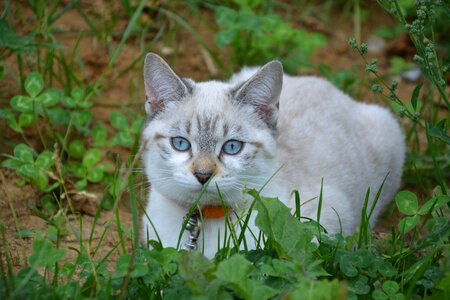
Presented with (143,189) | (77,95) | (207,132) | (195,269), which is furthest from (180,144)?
(77,95)

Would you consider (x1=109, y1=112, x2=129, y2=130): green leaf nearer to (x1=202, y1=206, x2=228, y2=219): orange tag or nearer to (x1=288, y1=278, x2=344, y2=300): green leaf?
(x1=202, y1=206, x2=228, y2=219): orange tag

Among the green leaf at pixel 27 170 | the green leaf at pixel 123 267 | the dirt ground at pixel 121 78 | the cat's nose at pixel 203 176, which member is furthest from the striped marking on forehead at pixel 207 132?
the green leaf at pixel 27 170

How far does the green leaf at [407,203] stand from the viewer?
11.2ft

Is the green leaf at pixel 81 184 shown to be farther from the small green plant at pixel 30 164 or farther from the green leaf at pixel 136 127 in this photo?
the green leaf at pixel 136 127

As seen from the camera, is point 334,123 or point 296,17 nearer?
point 334,123

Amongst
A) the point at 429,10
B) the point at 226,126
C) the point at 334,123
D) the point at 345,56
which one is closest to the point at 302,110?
the point at 334,123

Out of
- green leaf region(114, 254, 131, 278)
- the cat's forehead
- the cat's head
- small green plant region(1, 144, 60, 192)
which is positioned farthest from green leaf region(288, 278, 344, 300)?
small green plant region(1, 144, 60, 192)

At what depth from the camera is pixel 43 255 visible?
9.16 feet

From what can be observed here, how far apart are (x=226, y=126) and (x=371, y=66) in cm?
79

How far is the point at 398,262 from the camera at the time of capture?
325 cm

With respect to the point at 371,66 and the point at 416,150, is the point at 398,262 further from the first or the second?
the point at 416,150

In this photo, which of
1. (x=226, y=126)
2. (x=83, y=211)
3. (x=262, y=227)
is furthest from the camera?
(x=83, y=211)

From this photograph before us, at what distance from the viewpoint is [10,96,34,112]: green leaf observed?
437 cm

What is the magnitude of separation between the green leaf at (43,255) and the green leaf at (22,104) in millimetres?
1769
